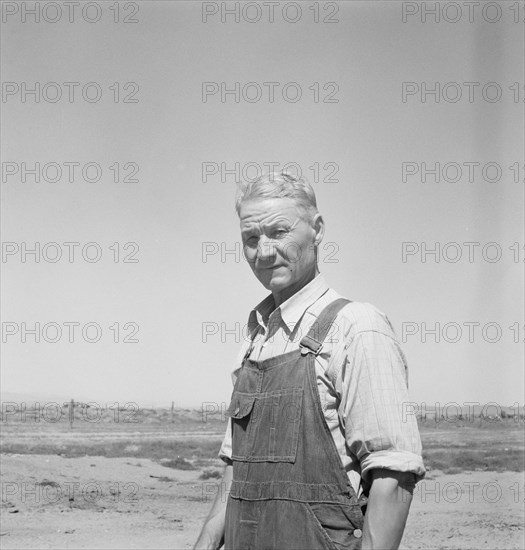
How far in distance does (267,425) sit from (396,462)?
0.28 metres

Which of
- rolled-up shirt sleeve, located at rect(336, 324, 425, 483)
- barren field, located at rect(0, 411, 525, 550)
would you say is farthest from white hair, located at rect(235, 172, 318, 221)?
barren field, located at rect(0, 411, 525, 550)

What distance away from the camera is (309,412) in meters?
1.46

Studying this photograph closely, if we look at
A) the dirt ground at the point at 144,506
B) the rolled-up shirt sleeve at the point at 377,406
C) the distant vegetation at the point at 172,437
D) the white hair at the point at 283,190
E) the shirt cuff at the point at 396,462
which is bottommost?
the dirt ground at the point at 144,506

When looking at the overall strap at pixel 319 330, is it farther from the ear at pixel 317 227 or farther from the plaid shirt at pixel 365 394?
the ear at pixel 317 227

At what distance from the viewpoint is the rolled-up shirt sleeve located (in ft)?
4.48

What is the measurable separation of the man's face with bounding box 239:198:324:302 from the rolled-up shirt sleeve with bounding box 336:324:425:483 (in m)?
0.23

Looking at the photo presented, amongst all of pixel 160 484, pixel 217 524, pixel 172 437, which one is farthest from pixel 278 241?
pixel 160 484

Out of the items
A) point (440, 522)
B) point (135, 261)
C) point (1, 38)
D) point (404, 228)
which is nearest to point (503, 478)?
point (440, 522)

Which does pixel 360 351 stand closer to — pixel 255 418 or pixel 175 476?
pixel 255 418

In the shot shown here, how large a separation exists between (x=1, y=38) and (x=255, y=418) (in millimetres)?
3746

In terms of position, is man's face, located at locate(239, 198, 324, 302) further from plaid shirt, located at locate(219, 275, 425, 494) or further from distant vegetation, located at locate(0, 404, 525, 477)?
distant vegetation, located at locate(0, 404, 525, 477)

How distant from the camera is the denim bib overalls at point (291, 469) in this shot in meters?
1.43

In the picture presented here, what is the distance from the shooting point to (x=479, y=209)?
4.62 metres

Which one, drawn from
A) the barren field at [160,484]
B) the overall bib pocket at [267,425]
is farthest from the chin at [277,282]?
the barren field at [160,484]
